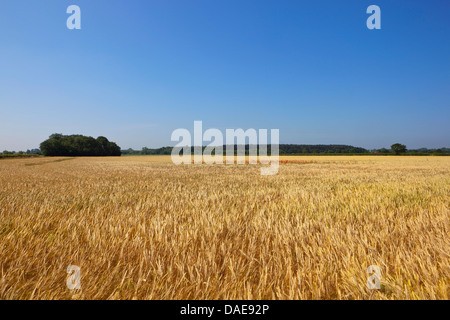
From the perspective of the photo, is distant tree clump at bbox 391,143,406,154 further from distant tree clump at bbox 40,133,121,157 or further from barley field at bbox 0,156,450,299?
barley field at bbox 0,156,450,299

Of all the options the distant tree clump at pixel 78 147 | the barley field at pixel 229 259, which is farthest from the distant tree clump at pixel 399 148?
the barley field at pixel 229 259

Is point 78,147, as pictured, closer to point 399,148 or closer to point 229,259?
point 229,259

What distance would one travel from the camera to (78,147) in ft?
319

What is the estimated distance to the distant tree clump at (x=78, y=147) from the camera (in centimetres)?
9075

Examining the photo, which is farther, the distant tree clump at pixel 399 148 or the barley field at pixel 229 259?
the distant tree clump at pixel 399 148

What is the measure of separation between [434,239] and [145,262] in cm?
268

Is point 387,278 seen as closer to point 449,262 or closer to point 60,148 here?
point 449,262

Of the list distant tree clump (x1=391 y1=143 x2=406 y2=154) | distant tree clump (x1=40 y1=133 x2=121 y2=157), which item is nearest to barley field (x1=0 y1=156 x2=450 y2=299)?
distant tree clump (x1=40 y1=133 x2=121 y2=157)

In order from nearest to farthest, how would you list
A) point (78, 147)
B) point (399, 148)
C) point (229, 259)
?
1. point (229, 259)
2. point (78, 147)
3. point (399, 148)

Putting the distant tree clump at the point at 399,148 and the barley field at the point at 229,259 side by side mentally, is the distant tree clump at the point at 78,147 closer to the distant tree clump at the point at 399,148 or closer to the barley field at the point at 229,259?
the barley field at the point at 229,259

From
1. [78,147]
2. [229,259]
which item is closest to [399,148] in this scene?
[229,259]

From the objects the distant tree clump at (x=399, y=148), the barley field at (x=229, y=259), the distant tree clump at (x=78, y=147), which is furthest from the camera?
the distant tree clump at (x=399, y=148)

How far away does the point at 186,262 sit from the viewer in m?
2.00

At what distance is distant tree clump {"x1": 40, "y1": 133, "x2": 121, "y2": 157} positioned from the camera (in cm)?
9075
